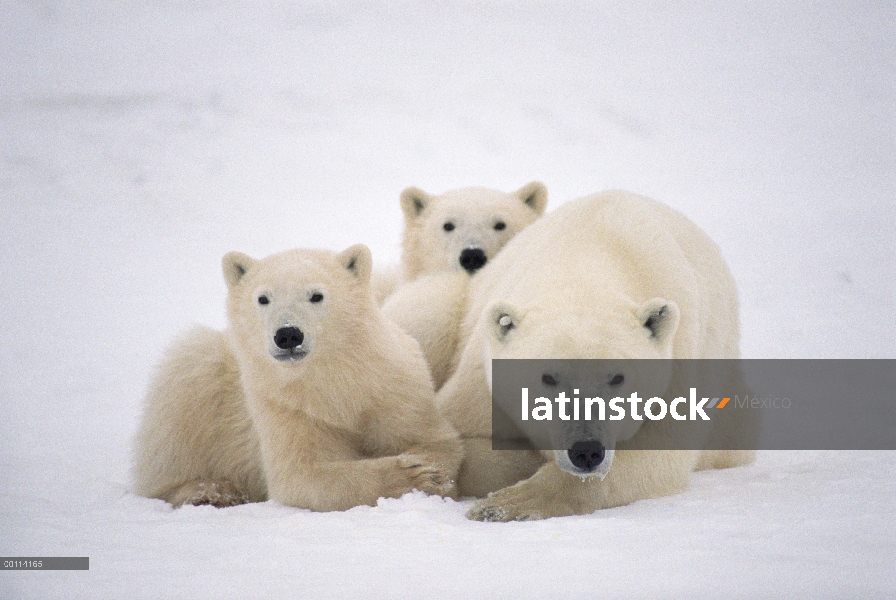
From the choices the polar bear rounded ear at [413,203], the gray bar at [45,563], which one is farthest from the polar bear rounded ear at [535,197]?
the gray bar at [45,563]

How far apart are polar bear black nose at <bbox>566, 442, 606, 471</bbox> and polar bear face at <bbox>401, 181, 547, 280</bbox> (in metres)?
3.01

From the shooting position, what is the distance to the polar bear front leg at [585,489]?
4.53 meters

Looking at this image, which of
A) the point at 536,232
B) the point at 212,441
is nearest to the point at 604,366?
the point at 536,232

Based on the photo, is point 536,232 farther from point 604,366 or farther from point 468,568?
point 468,568

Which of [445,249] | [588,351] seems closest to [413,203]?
[445,249]

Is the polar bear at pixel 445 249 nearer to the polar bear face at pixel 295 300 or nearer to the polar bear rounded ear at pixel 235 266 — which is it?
the polar bear face at pixel 295 300

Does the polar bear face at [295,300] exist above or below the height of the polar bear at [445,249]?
below

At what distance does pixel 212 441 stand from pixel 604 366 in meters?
2.49

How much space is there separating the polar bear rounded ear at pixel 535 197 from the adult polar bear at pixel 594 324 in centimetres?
153

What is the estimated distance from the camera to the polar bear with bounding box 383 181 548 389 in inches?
249

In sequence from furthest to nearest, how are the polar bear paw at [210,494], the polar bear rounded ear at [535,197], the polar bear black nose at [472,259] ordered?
the polar bear rounded ear at [535,197] < the polar bear black nose at [472,259] < the polar bear paw at [210,494]

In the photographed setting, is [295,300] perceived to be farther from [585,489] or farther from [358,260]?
[585,489]

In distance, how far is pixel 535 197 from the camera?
7527mm

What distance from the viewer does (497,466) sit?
513 centimetres
